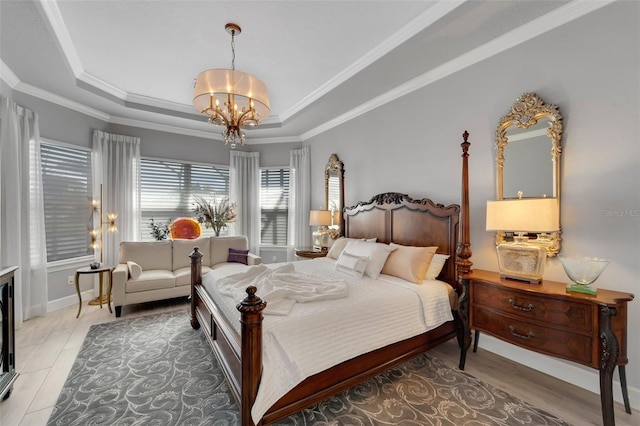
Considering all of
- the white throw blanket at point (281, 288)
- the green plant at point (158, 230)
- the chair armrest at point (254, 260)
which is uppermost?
the green plant at point (158, 230)

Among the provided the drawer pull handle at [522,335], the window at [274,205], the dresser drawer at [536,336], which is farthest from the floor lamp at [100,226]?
the drawer pull handle at [522,335]

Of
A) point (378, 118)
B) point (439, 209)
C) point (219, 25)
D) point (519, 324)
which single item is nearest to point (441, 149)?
point (439, 209)

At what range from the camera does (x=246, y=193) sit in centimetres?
595

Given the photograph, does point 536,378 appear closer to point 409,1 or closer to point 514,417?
point 514,417

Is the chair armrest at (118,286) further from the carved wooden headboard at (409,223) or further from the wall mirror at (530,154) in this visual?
the wall mirror at (530,154)

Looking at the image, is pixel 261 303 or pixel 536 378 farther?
pixel 536 378

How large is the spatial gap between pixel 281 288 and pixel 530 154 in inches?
97.3

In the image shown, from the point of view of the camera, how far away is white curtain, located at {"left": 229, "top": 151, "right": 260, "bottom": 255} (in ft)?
19.2

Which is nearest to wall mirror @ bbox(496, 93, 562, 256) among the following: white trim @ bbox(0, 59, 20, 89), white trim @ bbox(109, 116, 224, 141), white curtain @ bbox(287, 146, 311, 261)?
white curtain @ bbox(287, 146, 311, 261)

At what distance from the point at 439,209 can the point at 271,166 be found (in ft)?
13.0

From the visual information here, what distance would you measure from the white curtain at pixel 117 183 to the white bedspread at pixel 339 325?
3021 mm

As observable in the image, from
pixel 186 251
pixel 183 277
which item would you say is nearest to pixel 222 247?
pixel 186 251

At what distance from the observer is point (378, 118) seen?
4.00m

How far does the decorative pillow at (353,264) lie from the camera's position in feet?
9.50
